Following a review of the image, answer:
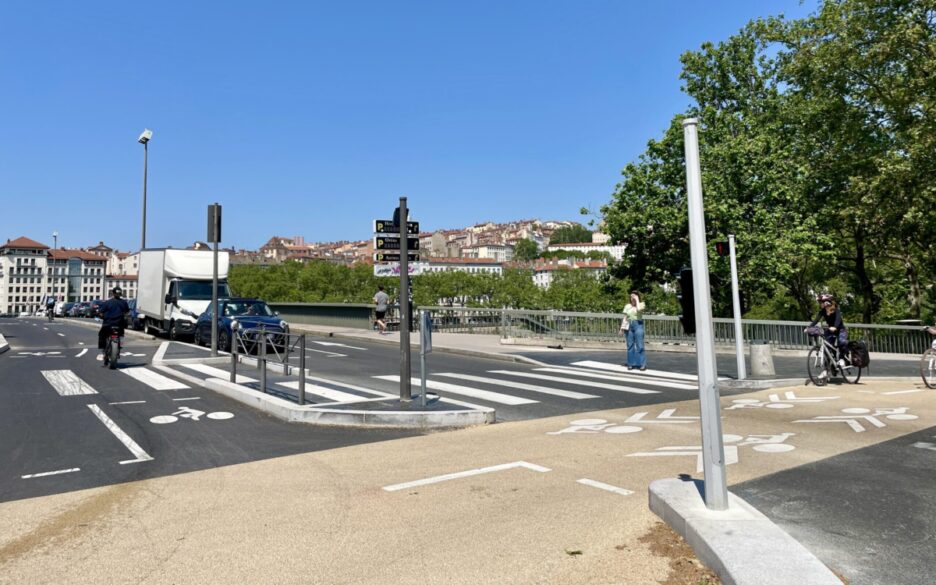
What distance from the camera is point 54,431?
25.4 feet

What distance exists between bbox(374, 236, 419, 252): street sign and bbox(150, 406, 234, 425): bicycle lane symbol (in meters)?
3.22

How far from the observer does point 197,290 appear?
2286 centimetres

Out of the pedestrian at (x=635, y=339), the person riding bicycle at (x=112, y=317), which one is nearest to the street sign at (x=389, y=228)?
the pedestrian at (x=635, y=339)

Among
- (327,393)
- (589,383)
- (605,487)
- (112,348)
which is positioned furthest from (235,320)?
(605,487)

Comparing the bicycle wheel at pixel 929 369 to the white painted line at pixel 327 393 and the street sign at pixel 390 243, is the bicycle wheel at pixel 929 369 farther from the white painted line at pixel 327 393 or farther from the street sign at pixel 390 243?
the white painted line at pixel 327 393

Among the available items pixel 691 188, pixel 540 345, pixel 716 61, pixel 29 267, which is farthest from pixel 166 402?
pixel 29 267

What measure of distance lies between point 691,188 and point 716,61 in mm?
34102

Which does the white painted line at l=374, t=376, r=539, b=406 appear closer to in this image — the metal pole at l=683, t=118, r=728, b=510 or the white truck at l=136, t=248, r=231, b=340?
the metal pole at l=683, t=118, r=728, b=510

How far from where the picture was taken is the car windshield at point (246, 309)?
2001cm

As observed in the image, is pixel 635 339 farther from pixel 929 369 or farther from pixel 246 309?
pixel 246 309

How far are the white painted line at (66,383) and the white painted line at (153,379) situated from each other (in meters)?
0.95

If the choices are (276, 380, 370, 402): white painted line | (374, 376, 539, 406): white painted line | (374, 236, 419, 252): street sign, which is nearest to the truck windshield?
(276, 380, 370, 402): white painted line

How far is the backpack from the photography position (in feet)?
40.0

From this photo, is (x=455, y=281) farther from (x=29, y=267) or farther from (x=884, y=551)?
(x=884, y=551)
